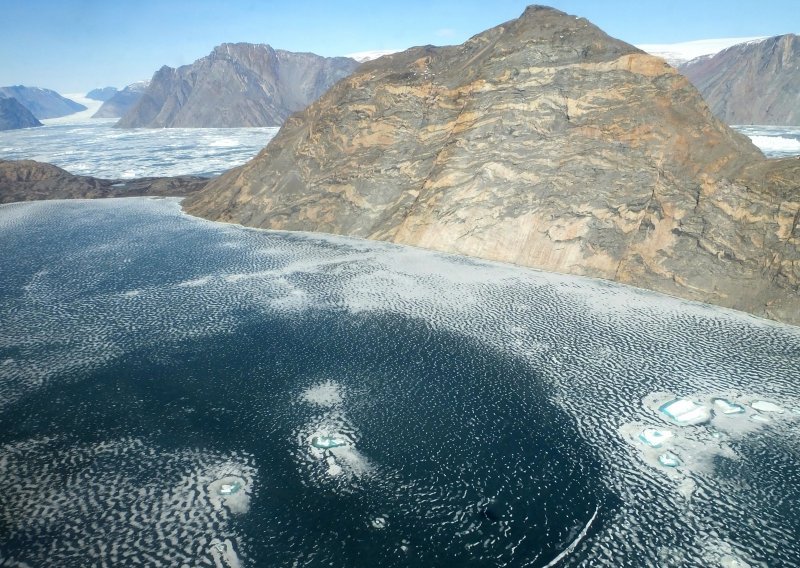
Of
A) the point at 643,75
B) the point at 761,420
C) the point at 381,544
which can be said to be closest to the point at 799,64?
the point at 643,75

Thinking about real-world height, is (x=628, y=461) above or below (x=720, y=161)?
below

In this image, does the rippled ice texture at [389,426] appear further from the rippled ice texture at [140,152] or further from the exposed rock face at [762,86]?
the exposed rock face at [762,86]

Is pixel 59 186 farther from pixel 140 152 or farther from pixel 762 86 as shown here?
pixel 762 86

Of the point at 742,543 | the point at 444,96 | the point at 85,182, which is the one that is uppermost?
the point at 444,96

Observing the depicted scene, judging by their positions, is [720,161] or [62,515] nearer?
[62,515]

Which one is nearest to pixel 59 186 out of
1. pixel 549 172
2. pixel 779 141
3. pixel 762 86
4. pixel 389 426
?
pixel 549 172

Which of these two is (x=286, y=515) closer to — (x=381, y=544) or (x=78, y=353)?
(x=381, y=544)
